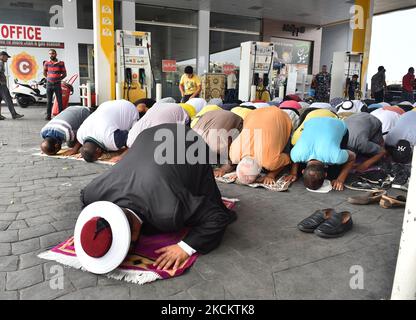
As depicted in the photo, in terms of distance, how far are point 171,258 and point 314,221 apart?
115 cm

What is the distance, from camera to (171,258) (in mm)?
2045

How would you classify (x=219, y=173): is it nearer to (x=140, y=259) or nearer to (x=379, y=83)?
(x=140, y=259)

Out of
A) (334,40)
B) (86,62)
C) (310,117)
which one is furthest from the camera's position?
(334,40)

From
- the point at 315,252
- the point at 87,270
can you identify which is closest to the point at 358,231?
the point at 315,252

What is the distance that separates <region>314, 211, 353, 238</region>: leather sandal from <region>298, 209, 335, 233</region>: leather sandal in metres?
0.05

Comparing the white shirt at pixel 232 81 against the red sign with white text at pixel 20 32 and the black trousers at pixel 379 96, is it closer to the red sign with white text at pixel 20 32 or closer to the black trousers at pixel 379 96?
the black trousers at pixel 379 96

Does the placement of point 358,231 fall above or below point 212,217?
below

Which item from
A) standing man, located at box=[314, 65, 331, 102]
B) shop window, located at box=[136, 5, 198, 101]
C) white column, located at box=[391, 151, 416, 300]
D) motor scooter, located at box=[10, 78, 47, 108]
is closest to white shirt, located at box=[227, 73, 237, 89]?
shop window, located at box=[136, 5, 198, 101]

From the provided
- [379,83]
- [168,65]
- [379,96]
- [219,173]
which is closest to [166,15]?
[168,65]

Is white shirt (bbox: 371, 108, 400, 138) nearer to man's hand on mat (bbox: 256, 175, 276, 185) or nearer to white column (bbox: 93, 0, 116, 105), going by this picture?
man's hand on mat (bbox: 256, 175, 276, 185)

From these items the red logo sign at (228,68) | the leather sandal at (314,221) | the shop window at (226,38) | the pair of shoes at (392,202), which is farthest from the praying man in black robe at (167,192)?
the red logo sign at (228,68)

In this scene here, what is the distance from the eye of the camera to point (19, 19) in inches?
443
